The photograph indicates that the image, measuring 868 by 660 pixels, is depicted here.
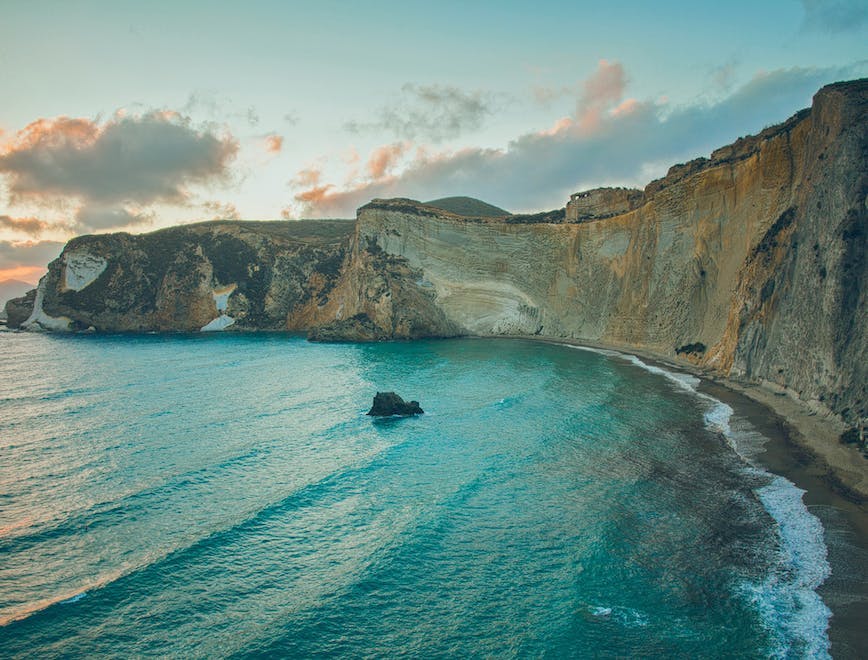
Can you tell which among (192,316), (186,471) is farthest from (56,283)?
(186,471)

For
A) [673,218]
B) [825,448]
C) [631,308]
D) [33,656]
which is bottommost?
[33,656]

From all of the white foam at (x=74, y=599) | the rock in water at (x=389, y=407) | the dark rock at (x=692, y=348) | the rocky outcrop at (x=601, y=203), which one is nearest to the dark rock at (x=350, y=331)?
the rocky outcrop at (x=601, y=203)

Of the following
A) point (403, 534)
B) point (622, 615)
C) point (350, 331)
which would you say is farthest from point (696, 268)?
point (350, 331)

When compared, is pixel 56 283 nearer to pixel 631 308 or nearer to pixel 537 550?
pixel 631 308

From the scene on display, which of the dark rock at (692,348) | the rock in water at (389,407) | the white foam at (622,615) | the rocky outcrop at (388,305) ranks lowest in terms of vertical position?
the white foam at (622,615)

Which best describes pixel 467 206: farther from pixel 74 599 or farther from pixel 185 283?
pixel 74 599

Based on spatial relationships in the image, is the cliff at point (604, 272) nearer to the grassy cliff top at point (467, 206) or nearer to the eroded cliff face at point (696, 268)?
the eroded cliff face at point (696, 268)
